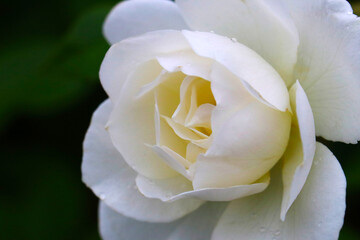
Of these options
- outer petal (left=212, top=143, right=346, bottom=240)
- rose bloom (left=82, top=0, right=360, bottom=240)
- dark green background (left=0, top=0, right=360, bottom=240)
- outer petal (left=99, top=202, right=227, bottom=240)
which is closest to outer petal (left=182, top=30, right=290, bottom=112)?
rose bloom (left=82, top=0, right=360, bottom=240)

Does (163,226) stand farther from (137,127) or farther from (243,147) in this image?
(243,147)

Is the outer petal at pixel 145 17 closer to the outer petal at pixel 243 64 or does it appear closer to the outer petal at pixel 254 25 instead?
the outer petal at pixel 254 25

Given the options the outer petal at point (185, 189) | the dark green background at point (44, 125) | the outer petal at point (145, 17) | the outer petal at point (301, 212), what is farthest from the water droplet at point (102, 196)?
the dark green background at point (44, 125)

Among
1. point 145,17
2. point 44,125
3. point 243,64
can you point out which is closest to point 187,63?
point 243,64

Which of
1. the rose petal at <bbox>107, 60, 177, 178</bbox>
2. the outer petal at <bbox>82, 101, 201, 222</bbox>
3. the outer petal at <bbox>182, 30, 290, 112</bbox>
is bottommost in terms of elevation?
the outer petal at <bbox>82, 101, 201, 222</bbox>

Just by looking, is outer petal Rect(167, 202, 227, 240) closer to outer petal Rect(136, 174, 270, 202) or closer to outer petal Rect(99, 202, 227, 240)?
outer petal Rect(99, 202, 227, 240)

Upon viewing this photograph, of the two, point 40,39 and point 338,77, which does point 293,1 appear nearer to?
point 338,77
